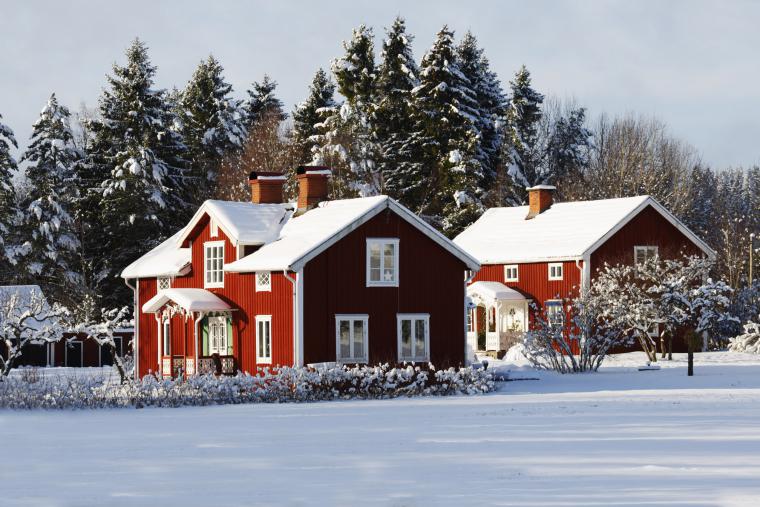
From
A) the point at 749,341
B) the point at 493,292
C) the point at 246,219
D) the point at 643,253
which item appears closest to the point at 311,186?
the point at 246,219

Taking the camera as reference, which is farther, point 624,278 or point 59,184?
point 59,184

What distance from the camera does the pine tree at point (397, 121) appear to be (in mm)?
71438

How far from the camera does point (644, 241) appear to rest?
171 feet

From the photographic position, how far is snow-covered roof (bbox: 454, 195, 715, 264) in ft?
169

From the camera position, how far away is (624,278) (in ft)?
166

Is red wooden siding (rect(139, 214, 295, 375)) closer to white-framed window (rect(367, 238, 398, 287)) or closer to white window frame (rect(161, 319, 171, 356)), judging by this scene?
white window frame (rect(161, 319, 171, 356))

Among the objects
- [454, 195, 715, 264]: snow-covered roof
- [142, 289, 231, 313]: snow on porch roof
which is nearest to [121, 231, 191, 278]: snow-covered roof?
[142, 289, 231, 313]: snow on porch roof

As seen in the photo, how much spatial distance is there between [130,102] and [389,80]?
1437cm

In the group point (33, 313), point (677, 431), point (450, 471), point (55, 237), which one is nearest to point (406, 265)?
point (33, 313)

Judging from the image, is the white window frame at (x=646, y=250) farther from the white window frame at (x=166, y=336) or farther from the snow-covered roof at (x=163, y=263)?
the white window frame at (x=166, y=336)

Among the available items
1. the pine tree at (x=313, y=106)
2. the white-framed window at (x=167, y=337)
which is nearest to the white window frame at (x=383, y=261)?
the white-framed window at (x=167, y=337)

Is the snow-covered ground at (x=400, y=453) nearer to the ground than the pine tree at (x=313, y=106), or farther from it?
nearer to the ground

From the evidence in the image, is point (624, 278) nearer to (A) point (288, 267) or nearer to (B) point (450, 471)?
(A) point (288, 267)

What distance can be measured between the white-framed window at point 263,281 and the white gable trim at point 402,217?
202cm
